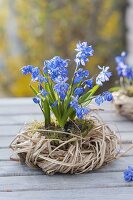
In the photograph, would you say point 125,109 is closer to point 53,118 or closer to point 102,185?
point 53,118

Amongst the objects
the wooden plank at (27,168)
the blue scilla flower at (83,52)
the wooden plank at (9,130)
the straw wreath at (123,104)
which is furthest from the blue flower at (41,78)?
the straw wreath at (123,104)

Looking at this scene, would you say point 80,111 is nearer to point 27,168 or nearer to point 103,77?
point 103,77

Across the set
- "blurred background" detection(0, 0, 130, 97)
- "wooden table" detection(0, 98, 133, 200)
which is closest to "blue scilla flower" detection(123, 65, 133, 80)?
"wooden table" detection(0, 98, 133, 200)

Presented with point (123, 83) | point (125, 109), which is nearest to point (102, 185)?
point (125, 109)

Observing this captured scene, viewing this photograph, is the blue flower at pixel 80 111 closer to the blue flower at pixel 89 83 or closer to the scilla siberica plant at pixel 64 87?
the scilla siberica plant at pixel 64 87

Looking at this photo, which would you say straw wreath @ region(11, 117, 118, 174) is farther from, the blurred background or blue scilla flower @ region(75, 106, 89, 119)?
the blurred background
